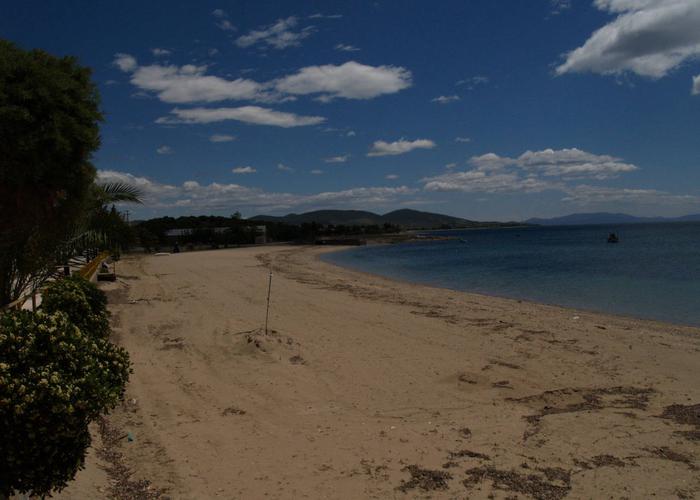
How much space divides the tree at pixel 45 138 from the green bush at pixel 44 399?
476cm

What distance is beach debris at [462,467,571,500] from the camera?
4292 millimetres

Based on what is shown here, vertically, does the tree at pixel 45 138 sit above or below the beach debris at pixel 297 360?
above

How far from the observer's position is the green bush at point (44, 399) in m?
2.81

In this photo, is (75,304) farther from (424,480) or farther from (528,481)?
(528,481)

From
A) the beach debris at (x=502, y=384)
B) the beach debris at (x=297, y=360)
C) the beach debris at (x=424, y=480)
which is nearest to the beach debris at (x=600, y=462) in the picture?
the beach debris at (x=424, y=480)

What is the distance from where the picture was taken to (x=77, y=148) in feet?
33.2

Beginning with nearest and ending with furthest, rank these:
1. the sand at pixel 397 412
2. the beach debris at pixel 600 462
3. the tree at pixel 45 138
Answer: the sand at pixel 397 412
the beach debris at pixel 600 462
the tree at pixel 45 138

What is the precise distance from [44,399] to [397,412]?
431cm

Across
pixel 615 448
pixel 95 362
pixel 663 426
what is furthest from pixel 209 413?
pixel 663 426

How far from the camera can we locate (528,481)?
14.7 feet

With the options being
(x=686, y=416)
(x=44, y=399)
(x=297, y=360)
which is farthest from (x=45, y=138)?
(x=686, y=416)

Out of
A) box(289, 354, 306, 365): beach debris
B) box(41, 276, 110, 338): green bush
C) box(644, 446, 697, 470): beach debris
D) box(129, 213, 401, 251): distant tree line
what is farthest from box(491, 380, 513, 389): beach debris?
box(129, 213, 401, 251): distant tree line

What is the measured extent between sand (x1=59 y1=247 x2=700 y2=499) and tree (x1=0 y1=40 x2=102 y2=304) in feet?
9.34

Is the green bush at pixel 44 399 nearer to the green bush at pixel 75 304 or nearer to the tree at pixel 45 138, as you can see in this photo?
the green bush at pixel 75 304
